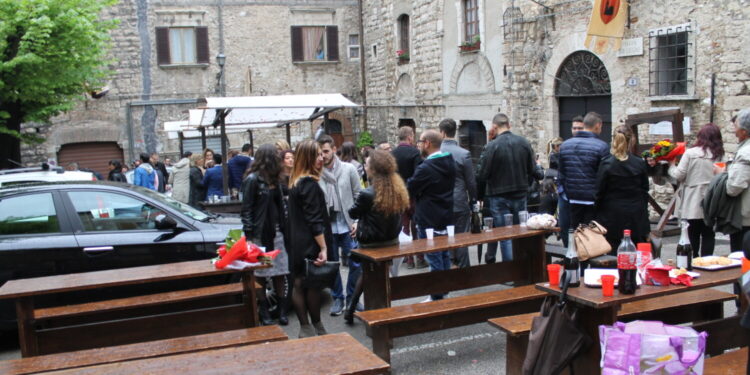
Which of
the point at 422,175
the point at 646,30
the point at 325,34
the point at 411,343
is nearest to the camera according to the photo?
the point at 411,343

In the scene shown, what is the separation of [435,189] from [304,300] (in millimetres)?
1814

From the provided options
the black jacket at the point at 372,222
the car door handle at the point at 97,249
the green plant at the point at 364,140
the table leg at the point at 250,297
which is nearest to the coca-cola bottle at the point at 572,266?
the black jacket at the point at 372,222

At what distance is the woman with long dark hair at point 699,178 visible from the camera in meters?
7.04

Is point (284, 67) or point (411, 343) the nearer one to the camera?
point (411, 343)

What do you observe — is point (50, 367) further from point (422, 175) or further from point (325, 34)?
point (325, 34)

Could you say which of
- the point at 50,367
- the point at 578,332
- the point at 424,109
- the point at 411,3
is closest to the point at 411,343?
the point at 578,332

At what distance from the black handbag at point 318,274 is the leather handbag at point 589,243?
201 centimetres

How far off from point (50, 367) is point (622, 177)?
4.90 meters

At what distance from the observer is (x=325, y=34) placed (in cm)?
2319

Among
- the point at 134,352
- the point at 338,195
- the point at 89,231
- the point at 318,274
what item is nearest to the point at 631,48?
the point at 338,195

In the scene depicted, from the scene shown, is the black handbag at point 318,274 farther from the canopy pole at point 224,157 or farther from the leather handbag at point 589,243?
the canopy pole at point 224,157

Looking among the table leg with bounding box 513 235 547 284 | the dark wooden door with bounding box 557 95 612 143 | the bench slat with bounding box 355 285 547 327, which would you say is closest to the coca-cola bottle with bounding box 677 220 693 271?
the bench slat with bounding box 355 285 547 327

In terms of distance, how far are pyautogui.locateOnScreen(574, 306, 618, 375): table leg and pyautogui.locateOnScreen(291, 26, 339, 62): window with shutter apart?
19.6 meters

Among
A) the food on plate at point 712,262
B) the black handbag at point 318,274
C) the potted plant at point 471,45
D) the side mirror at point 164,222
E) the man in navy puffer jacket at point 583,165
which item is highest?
the potted plant at point 471,45
